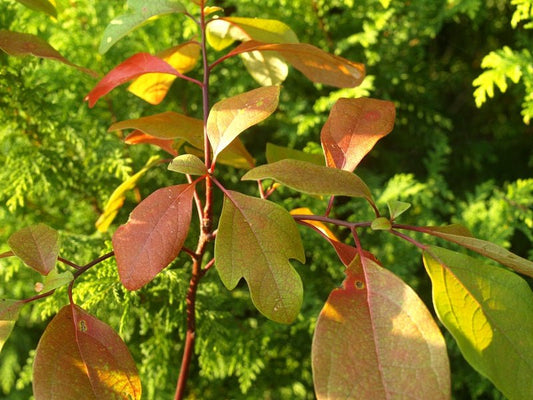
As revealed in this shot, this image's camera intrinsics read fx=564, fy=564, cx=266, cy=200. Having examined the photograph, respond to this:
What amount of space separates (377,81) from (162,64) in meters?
0.73

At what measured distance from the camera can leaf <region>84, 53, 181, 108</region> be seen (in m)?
0.86

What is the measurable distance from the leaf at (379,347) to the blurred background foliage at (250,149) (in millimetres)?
451

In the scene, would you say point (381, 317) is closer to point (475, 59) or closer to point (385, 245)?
point (385, 245)

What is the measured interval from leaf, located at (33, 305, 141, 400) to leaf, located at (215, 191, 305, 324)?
6.8 inches

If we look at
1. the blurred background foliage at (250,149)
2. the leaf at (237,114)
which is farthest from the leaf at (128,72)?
the blurred background foliage at (250,149)

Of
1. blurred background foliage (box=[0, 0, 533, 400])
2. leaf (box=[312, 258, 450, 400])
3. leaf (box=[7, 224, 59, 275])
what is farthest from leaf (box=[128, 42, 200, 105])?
leaf (box=[312, 258, 450, 400])

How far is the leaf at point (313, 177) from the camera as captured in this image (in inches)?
24.2

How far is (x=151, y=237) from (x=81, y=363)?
170mm

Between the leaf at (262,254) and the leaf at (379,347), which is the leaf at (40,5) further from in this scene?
the leaf at (379,347)

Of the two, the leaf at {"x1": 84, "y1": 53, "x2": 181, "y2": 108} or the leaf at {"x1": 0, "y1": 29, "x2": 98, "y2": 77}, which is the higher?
the leaf at {"x1": 0, "y1": 29, "x2": 98, "y2": 77}

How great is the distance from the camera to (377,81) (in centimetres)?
146

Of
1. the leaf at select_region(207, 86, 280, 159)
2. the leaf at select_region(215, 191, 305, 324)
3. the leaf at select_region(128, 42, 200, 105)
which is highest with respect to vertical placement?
the leaf at select_region(207, 86, 280, 159)

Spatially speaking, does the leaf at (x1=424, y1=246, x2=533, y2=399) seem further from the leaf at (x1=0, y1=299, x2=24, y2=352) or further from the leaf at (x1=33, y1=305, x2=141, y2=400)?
the leaf at (x1=0, y1=299, x2=24, y2=352)

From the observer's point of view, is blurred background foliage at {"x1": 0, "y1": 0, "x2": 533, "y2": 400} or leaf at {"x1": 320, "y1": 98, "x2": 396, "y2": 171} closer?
leaf at {"x1": 320, "y1": 98, "x2": 396, "y2": 171}
